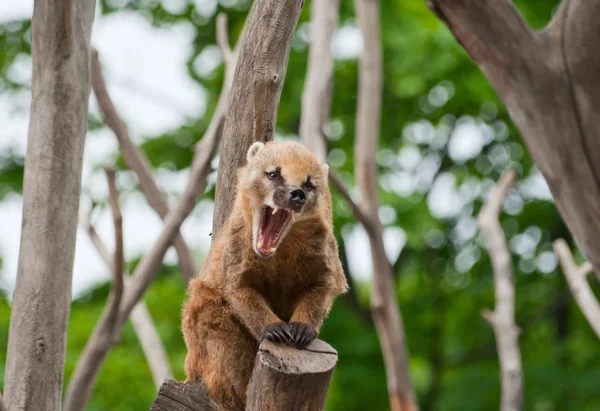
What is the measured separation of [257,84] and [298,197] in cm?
105

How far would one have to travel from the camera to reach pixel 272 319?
4.21 metres

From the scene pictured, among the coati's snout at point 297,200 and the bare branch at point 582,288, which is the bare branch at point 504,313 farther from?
the coati's snout at point 297,200

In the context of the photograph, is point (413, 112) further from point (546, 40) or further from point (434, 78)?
point (546, 40)

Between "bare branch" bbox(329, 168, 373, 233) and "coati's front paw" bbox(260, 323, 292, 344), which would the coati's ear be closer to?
"coati's front paw" bbox(260, 323, 292, 344)

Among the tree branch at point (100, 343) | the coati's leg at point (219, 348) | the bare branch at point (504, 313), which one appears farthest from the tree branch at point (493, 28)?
the bare branch at point (504, 313)

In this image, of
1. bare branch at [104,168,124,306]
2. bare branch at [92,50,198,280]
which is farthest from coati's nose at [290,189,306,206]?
→ bare branch at [92,50,198,280]

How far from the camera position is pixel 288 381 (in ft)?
12.2

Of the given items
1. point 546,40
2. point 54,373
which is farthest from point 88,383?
point 546,40

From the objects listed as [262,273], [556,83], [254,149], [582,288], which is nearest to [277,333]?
[262,273]

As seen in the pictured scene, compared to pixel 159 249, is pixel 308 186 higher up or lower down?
lower down

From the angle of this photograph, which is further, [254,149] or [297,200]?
[254,149]

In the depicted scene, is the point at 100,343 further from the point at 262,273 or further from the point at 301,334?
the point at 301,334

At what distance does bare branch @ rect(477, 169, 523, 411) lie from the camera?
8117mm

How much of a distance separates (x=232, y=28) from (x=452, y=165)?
4.03 metres
